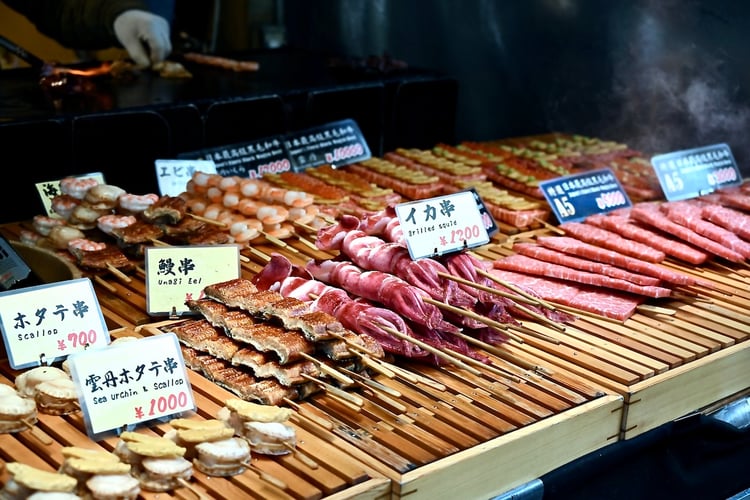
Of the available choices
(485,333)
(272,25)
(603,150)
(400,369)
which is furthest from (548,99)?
(400,369)

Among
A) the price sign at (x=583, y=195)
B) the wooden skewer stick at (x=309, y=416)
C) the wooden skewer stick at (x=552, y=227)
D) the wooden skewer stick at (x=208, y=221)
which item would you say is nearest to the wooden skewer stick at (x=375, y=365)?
the wooden skewer stick at (x=309, y=416)

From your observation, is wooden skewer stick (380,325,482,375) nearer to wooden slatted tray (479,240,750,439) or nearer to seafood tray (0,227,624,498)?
seafood tray (0,227,624,498)

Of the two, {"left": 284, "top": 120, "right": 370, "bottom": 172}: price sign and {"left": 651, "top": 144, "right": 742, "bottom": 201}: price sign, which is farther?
{"left": 284, "top": 120, "right": 370, "bottom": 172}: price sign

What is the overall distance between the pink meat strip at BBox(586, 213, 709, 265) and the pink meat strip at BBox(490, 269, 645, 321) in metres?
0.65

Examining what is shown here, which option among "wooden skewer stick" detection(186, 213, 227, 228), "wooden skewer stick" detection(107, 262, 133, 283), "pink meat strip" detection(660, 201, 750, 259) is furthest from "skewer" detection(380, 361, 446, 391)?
"pink meat strip" detection(660, 201, 750, 259)

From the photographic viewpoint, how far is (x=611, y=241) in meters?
4.85

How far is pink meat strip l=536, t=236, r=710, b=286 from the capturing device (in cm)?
438

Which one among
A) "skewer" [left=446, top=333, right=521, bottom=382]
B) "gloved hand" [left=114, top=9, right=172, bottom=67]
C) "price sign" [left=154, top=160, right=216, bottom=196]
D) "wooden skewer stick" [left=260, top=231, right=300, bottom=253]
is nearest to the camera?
"skewer" [left=446, top=333, right=521, bottom=382]

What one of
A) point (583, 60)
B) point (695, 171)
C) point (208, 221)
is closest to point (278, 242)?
point (208, 221)

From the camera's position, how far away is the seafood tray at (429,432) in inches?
108

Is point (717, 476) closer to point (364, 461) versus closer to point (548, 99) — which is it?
point (364, 461)

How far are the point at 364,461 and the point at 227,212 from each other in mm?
2428

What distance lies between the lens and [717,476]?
383 cm

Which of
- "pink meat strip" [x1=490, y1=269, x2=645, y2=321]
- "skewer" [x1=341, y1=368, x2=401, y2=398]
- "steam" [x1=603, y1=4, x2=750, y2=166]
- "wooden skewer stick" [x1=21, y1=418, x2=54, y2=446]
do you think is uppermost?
"steam" [x1=603, y1=4, x2=750, y2=166]
